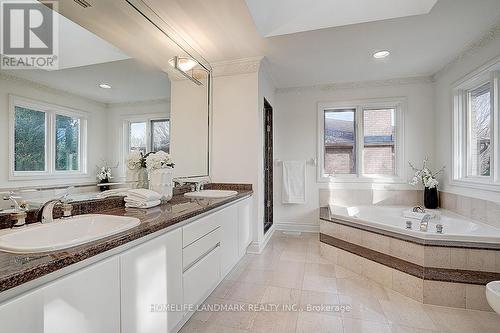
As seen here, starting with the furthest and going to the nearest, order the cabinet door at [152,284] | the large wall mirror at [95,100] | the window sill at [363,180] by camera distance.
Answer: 1. the window sill at [363,180]
2. the large wall mirror at [95,100]
3. the cabinet door at [152,284]

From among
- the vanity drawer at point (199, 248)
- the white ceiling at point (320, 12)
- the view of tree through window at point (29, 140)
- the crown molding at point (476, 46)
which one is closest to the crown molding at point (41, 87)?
the view of tree through window at point (29, 140)

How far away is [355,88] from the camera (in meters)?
3.80

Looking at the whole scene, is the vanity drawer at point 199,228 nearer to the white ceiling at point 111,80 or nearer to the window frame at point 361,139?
the white ceiling at point 111,80

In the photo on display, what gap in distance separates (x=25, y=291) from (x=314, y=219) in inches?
146

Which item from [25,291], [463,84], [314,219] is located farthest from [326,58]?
[25,291]

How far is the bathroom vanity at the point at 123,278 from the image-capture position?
0.69m

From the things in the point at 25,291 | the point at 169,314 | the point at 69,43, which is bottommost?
the point at 169,314

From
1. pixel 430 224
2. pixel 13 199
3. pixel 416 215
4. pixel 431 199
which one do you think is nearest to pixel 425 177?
pixel 431 199

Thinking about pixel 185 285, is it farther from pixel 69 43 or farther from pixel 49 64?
pixel 69 43

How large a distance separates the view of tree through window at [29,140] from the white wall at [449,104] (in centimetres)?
363

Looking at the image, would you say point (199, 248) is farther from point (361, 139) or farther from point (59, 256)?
point (361, 139)

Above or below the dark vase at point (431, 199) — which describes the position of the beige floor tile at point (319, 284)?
below

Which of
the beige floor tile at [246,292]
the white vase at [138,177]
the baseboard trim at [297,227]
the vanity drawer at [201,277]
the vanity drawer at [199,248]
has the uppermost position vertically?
the white vase at [138,177]

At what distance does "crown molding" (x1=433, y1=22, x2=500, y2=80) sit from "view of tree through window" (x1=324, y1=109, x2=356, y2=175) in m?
1.26
